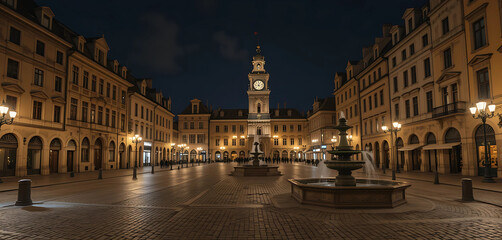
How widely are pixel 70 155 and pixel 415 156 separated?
119 ft

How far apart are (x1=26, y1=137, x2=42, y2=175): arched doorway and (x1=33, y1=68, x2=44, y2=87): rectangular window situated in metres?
4.81

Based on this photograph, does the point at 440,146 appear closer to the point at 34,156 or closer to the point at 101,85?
the point at 34,156

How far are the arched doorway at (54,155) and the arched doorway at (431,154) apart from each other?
1403 inches

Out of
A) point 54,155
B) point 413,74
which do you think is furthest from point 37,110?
point 413,74

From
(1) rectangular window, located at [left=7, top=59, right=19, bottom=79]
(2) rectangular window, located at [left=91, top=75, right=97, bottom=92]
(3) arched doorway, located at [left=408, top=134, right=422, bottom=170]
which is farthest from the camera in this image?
(2) rectangular window, located at [left=91, top=75, right=97, bottom=92]

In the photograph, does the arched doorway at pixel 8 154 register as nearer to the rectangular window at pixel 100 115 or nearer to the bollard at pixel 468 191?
the rectangular window at pixel 100 115

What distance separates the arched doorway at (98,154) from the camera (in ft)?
120

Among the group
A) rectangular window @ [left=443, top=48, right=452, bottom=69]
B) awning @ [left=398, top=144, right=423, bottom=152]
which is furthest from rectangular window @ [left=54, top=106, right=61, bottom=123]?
rectangular window @ [left=443, top=48, right=452, bottom=69]

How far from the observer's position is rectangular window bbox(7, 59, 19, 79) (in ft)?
79.4

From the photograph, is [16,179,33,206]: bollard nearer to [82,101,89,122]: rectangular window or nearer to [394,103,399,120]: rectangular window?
[82,101,89,122]: rectangular window

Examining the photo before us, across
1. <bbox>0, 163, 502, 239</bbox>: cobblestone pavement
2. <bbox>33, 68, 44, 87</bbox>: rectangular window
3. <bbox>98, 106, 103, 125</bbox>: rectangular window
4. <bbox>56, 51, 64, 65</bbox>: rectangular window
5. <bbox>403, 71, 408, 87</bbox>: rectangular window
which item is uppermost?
<bbox>56, 51, 64, 65</bbox>: rectangular window

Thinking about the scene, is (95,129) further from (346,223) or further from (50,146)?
(346,223)

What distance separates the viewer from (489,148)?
22906mm

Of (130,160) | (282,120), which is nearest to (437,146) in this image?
(130,160)
